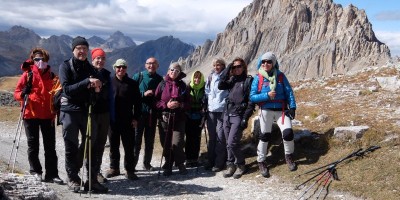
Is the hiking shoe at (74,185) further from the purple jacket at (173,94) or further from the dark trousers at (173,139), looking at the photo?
the purple jacket at (173,94)

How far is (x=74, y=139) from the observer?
10328 mm

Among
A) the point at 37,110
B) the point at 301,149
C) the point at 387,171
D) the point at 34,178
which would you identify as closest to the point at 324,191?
the point at 387,171

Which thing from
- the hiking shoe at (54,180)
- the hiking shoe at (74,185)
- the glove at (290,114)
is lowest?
the hiking shoe at (54,180)

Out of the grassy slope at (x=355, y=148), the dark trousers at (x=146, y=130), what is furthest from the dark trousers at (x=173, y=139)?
the grassy slope at (x=355, y=148)

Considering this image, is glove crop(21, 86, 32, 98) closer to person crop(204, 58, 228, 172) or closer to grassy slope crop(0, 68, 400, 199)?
person crop(204, 58, 228, 172)

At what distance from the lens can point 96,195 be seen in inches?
413

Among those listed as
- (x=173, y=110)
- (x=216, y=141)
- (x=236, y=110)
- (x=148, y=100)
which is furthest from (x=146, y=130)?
(x=236, y=110)

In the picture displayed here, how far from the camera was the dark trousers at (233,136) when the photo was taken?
12.6 meters

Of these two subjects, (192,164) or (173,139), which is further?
(192,164)

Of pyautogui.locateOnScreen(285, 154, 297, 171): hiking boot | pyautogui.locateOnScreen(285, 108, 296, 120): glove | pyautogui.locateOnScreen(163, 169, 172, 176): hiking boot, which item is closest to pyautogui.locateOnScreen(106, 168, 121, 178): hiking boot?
pyautogui.locateOnScreen(163, 169, 172, 176): hiking boot

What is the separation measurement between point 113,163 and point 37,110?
303 centimetres

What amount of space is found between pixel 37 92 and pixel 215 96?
210 inches

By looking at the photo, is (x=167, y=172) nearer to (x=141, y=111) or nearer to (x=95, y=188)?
(x=141, y=111)

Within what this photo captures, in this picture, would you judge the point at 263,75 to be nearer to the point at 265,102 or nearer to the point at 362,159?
the point at 265,102
